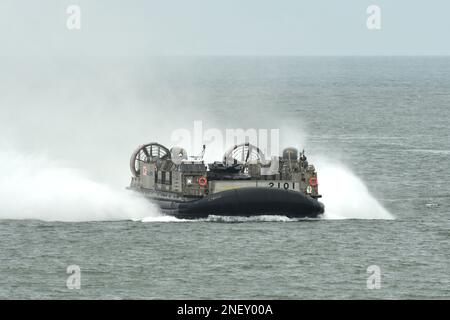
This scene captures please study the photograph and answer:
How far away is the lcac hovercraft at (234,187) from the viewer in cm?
7494

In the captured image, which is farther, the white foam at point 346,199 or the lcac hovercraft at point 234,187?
the white foam at point 346,199

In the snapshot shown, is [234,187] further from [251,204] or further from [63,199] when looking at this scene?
[63,199]

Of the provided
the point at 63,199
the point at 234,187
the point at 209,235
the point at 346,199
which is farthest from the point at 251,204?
the point at 63,199

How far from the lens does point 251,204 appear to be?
74875 millimetres

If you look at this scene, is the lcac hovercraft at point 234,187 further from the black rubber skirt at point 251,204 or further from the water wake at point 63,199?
the water wake at point 63,199

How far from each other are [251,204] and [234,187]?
1.75 metres

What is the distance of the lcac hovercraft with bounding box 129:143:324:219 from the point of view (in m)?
74.9

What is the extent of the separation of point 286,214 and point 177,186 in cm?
685

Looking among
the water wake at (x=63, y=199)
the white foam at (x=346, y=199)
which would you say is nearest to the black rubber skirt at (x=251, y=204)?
the white foam at (x=346, y=199)

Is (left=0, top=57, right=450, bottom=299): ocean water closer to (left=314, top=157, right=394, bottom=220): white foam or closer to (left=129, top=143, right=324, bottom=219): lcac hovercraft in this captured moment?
(left=314, top=157, right=394, bottom=220): white foam
